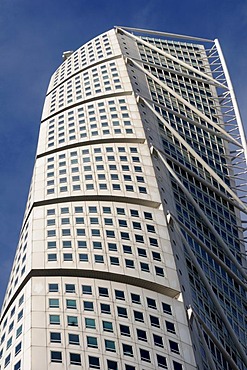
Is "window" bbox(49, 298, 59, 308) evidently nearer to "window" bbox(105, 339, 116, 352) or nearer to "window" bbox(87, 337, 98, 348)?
"window" bbox(87, 337, 98, 348)

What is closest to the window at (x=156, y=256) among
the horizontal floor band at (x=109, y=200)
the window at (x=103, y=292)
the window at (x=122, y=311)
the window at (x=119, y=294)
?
the window at (x=119, y=294)

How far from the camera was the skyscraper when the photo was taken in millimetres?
55375

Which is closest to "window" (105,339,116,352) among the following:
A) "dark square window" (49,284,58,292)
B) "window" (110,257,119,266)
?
"dark square window" (49,284,58,292)

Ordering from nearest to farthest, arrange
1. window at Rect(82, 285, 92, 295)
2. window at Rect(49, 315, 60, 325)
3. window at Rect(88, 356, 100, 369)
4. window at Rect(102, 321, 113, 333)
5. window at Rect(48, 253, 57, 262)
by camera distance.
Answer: window at Rect(88, 356, 100, 369) < window at Rect(49, 315, 60, 325) < window at Rect(102, 321, 113, 333) < window at Rect(82, 285, 92, 295) < window at Rect(48, 253, 57, 262)

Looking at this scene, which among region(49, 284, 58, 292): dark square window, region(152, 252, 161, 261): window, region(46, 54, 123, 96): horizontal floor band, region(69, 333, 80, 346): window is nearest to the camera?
region(69, 333, 80, 346): window

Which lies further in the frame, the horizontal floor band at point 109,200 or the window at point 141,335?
the horizontal floor band at point 109,200

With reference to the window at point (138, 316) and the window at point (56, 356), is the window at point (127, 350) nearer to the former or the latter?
the window at point (138, 316)

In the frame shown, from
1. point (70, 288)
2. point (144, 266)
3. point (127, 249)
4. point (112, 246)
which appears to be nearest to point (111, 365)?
point (70, 288)

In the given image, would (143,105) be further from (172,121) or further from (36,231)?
(36,231)

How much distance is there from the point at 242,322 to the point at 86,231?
16515mm

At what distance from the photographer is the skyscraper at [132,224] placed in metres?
55.4

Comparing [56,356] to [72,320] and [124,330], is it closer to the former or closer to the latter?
[72,320]

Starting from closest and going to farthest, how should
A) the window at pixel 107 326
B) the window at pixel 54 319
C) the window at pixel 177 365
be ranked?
the window at pixel 177 365
the window at pixel 54 319
the window at pixel 107 326

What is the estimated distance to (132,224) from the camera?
66.3 meters
